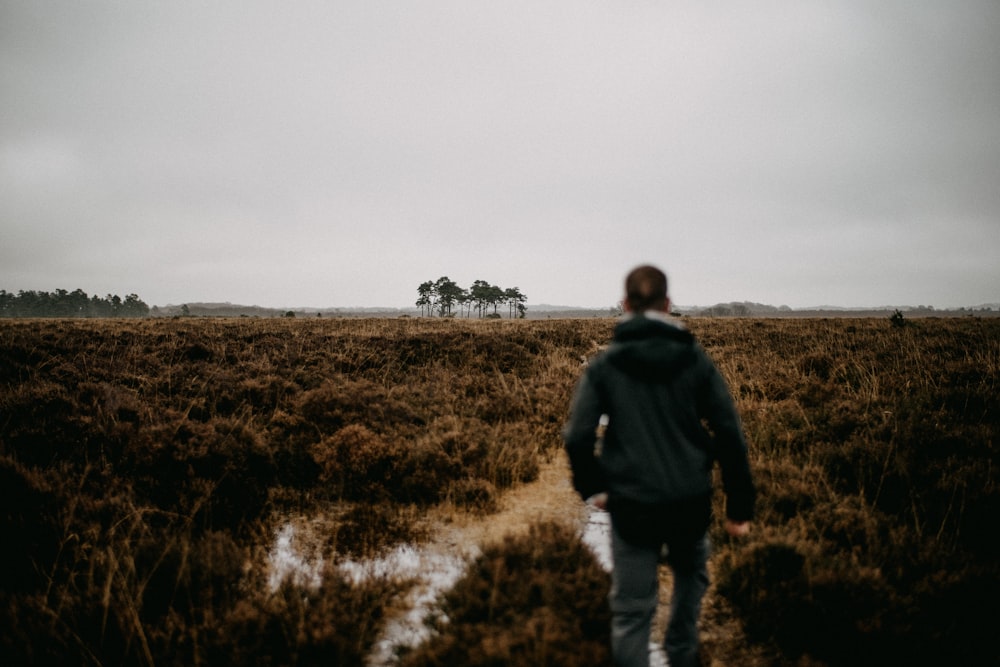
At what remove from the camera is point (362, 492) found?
5441mm

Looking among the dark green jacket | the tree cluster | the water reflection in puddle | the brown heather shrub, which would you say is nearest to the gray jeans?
the dark green jacket

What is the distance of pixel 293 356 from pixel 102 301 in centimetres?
21730

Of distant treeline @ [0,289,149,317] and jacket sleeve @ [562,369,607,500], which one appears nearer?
jacket sleeve @ [562,369,607,500]

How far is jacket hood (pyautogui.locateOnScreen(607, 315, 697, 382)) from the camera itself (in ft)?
6.75

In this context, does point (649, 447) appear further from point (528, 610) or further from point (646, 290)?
point (528, 610)

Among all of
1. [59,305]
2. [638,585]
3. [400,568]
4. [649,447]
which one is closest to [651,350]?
[649,447]

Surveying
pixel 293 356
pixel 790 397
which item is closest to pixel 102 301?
pixel 293 356

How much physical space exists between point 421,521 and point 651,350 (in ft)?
12.7

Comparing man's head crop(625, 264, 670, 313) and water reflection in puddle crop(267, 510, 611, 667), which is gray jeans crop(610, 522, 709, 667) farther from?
water reflection in puddle crop(267, 510, 611, 667)

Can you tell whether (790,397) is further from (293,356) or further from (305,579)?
(293,356)

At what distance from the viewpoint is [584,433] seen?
216 cm

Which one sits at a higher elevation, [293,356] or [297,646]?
[293,356]

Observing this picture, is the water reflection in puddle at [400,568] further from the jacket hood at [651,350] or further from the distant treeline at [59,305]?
the distant treeline at [59,305]

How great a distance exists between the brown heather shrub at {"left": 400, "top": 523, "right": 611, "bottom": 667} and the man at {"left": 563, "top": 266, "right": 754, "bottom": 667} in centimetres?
52
